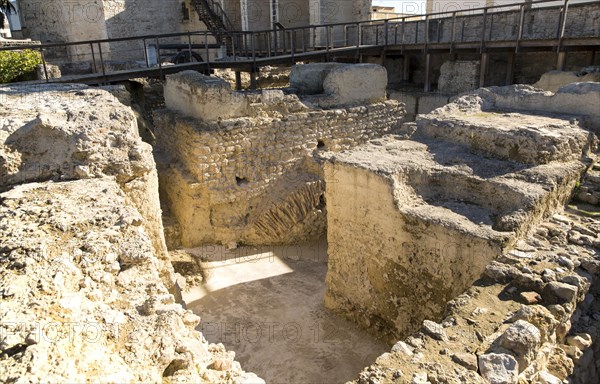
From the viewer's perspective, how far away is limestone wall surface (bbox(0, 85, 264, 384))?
190cm

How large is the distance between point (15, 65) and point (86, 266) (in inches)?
424

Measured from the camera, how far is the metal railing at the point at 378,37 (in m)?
11.7

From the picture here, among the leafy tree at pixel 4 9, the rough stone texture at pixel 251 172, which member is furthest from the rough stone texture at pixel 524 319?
the leafy tree at pixel 4 9

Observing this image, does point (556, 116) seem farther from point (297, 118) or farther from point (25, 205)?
point (25, 205)

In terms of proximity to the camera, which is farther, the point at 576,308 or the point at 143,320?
the point at 576,308

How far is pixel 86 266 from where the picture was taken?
248 centimetres

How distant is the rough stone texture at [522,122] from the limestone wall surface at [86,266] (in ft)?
13.0

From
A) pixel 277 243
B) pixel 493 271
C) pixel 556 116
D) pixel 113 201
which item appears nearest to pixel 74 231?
pixel 113 201

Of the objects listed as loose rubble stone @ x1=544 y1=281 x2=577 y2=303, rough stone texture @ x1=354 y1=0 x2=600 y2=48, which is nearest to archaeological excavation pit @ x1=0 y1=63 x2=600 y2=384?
loose rubble stone @ x1=544 y1=281 x2=577 y2=303

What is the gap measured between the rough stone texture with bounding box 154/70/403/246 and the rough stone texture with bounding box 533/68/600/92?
19.4ft

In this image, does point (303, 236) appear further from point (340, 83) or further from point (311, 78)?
point (311, 78)

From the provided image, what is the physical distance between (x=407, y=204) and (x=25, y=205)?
11.5ft

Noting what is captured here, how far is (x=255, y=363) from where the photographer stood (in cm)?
544

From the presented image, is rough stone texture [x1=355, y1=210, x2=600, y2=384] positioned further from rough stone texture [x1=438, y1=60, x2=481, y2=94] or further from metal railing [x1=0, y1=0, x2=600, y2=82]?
rough stone texture [x1=438, y1=60, x2=481, y2=94]
